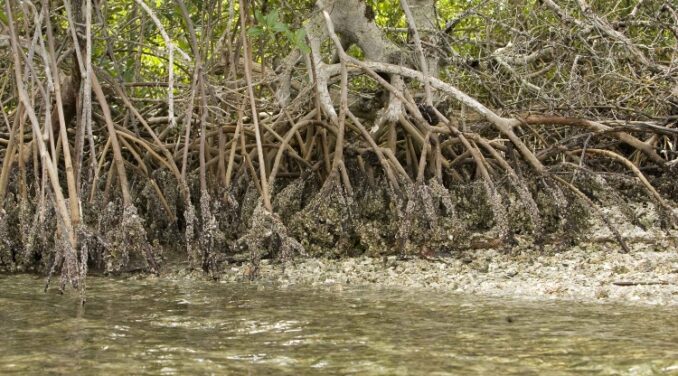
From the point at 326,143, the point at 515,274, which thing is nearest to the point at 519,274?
the point at 515,274

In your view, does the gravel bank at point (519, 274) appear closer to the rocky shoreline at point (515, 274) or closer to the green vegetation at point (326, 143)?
the rocky shoreline at point (515, 274)

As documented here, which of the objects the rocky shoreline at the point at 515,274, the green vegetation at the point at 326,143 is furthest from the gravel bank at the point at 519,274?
the green vegetation at the point at 326,143

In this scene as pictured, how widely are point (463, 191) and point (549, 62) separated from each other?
2356 millimetres

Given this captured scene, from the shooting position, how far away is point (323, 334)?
4035mm

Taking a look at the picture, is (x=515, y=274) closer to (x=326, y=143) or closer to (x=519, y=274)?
(x=519, y=274)

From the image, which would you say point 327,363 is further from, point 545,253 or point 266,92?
point 266,92

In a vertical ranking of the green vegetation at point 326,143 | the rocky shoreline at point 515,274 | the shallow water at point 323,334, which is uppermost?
the green vegetation at point 326,143

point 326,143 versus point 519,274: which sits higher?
point 326,143

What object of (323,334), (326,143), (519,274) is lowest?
(323,334)

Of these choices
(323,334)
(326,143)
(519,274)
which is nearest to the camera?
(323,334)

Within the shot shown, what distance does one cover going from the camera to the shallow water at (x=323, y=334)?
3465mm

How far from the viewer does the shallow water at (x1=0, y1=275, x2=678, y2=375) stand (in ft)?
11.4

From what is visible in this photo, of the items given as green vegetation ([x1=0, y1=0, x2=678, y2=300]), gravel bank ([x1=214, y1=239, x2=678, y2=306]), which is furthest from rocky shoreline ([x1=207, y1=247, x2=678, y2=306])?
green vegetation ([x1=0, y1=0, x2=678, y2=300])

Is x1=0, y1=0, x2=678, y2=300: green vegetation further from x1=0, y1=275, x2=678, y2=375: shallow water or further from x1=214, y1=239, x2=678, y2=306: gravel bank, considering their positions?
x1=0, y1=275, x2=678, y2=375: shallow water
